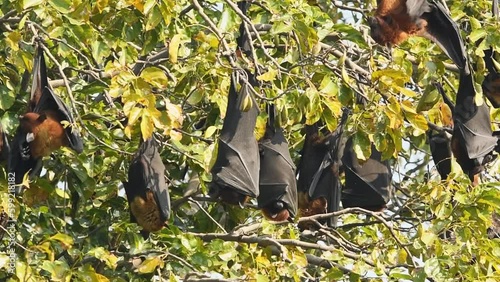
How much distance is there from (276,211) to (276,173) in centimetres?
34

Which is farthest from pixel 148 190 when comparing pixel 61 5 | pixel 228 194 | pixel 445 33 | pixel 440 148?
pixel 440 148

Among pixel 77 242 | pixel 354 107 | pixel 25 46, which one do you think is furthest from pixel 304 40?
pixel 77 242

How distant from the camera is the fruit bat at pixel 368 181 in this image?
22.8 feet

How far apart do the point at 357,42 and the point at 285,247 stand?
3.94ft

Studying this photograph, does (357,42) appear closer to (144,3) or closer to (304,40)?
(304,40)

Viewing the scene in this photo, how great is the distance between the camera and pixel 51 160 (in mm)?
6492

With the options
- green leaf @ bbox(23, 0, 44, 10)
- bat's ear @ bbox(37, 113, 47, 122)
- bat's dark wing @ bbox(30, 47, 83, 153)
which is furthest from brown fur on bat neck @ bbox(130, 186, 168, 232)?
green leaf @ bbox(23, 0, 44, 10)

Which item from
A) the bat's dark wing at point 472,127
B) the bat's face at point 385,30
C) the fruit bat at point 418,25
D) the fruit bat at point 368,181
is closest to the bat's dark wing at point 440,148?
the bat's dark wing at point 472,127

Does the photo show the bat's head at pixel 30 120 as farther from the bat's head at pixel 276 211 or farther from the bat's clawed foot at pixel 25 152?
the bat's head at pixel 276 211

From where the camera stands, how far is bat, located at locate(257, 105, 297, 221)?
6105 mm

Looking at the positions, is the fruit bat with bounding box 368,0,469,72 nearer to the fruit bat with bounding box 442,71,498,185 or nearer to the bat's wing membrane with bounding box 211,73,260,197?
the fruit bat with bounding box 442,71,498,185

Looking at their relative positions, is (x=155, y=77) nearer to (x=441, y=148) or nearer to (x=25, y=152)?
(x=25, y=152)

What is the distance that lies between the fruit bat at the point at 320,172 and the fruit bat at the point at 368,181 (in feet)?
0.32

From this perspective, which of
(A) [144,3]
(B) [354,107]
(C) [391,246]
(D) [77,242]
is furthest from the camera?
(D) [77,242]
